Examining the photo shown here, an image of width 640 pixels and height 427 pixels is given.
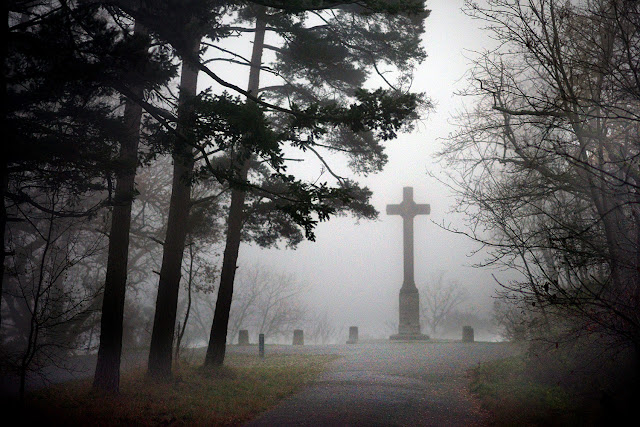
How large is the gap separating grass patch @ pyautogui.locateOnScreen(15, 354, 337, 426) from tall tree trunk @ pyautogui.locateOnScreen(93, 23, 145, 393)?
1.50 ft

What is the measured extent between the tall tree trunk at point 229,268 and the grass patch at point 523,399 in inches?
244

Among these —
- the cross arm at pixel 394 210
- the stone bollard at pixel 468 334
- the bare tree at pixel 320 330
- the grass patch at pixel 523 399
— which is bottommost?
the bare tree at pixel 320 330

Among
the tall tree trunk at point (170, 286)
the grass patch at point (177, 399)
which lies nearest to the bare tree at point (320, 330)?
the grass patch at point (177, 399)

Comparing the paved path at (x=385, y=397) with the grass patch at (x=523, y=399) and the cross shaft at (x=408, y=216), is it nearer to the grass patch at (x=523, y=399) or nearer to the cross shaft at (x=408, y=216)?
the grass patch at (x=523, y=399)

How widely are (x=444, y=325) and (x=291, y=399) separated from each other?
4236 centimetres

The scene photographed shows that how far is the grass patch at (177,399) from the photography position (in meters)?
7.87

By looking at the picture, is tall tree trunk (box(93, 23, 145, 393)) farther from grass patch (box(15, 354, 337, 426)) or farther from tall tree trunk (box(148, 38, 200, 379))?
tall tree trunk (box(148, 38, 200, 379))

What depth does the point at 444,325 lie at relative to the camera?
4966 cm

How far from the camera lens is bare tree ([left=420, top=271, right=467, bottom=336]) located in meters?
49.3

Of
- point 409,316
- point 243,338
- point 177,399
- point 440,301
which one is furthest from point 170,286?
point 440,301

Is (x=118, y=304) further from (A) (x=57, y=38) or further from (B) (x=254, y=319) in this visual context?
(B) (x=254, y=319)

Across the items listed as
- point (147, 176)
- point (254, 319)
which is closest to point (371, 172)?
point (147, 176)

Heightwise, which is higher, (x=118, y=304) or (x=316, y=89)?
(x=316, y=89)

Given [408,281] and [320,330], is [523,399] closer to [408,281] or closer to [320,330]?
[408,281]
